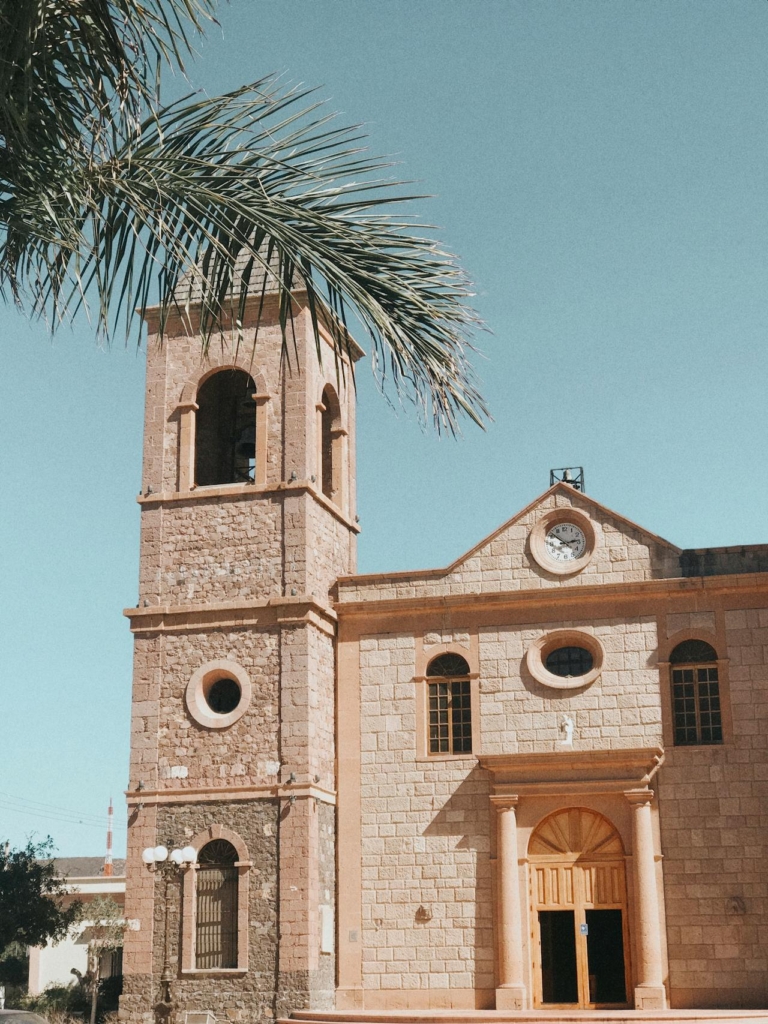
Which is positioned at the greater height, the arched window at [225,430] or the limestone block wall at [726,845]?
A: the arched window at [225,430]

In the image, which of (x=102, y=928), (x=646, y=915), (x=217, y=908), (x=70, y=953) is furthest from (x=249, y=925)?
(x=70, y=953)

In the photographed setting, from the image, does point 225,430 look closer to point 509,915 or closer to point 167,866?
point 167,866

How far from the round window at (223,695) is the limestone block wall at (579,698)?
15.4 feet

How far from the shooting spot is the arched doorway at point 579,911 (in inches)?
981

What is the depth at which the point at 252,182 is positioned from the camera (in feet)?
25.1

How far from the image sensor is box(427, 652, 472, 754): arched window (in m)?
26.9

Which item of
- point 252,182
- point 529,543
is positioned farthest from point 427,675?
point 252,182

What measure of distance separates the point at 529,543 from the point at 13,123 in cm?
2147

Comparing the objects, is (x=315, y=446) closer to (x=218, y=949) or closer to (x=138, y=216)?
(x=218, y=949)

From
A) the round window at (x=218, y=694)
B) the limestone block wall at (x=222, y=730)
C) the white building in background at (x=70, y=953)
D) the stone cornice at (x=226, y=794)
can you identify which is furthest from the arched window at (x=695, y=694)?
the white building in background at (x=70, y=953)

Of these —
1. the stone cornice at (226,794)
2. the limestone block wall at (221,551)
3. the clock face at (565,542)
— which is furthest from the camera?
the clock face at (565,542)

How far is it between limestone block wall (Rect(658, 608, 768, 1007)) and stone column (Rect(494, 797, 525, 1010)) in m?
2.70

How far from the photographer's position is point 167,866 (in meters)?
24.1

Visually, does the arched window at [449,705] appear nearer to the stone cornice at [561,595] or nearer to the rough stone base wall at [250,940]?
the stone cornice at [561,595]
